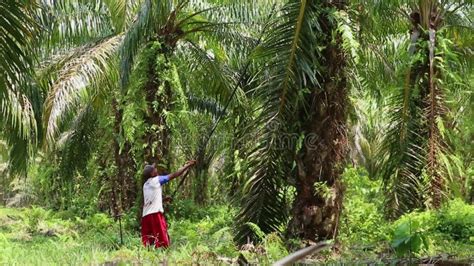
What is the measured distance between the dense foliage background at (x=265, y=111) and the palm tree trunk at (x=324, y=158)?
0.01 meters

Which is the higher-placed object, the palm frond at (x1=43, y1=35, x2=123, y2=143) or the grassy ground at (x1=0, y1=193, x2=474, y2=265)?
the palm frond at (x1=43, y1=35, x2=123, y2=143)

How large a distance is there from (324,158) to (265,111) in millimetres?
865

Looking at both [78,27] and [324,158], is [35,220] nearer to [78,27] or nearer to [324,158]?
[78,27]

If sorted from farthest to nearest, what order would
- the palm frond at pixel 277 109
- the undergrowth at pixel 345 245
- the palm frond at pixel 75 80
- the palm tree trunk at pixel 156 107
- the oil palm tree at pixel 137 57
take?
the palm tree trunk at pixel 156 107 → the oil palm tree at pixel 137 57 → the palm frond at pixel 75 80 → the palm frond at pixel 277 109 → the undergrowth at pixel 345 245

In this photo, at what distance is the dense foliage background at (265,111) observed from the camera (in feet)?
22.0

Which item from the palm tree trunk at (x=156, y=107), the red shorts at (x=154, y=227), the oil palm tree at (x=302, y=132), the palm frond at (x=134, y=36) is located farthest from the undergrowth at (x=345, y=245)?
the palm frond at (x=134, y=36)

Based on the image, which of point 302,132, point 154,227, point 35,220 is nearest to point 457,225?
point 302,132

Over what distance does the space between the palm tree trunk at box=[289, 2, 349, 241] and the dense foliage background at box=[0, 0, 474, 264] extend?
0.05 feet

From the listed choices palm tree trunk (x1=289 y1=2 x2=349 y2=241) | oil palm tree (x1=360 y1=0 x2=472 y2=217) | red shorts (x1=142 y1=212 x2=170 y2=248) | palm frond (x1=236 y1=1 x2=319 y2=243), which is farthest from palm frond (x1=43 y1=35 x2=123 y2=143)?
oil palm tree (x1=360 y1=0 x2=472 y2=217)

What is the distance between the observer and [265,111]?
270 inches

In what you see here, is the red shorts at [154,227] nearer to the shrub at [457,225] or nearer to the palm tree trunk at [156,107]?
the palm tree trunk at [156,107]

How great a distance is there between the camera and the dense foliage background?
22.0 ft

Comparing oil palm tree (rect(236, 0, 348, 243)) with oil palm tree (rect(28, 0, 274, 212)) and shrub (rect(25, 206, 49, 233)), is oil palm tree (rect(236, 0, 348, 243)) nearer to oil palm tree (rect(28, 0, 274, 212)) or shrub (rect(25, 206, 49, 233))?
oil palm tree (rect(28, 0, 274, 212))

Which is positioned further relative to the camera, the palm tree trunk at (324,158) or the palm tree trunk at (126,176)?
the palm tree trunk at (126,176)
